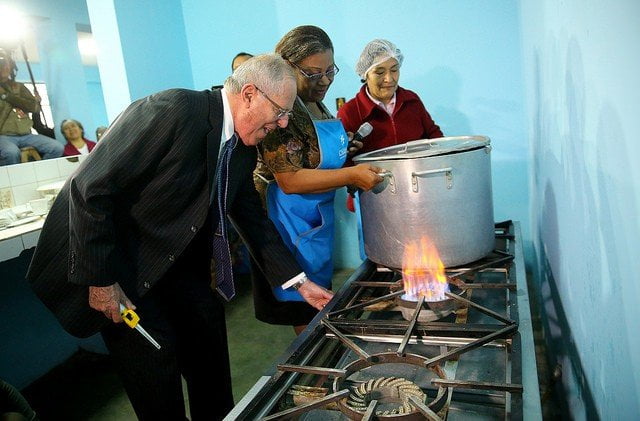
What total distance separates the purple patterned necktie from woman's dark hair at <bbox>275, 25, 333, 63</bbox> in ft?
1.13

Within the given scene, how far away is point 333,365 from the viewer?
93cm

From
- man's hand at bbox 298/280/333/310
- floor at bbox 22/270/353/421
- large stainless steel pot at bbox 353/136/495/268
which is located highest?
large stainless steel pot at bbox 353/136/495/268

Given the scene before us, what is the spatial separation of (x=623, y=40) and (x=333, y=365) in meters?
0.73

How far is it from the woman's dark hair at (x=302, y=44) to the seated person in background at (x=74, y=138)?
13.0 feet

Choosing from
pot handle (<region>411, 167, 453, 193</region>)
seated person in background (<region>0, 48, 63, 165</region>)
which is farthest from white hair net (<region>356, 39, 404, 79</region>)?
seated person in background (<region>0, 48, 63, 165</region>)

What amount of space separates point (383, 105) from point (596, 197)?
123 cm

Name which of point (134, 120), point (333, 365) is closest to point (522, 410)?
point (333, 365)

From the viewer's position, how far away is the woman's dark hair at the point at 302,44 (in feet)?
4.49

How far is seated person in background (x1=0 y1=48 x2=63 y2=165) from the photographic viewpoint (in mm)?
3586

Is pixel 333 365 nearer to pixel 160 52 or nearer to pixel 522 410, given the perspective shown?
pixel 522 410

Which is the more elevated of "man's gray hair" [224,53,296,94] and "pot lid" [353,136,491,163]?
"man's gray hair" [224,53,296,94]

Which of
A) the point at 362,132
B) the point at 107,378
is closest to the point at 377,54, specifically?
the point at 362,132

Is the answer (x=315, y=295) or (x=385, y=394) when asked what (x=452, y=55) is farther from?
(x=385, y=394)

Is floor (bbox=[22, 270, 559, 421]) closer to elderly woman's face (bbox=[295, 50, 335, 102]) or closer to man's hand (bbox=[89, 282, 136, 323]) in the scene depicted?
man's hand (bbox=[89, 282, 136, 323])
